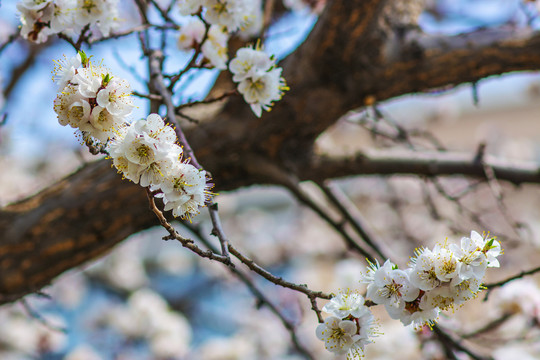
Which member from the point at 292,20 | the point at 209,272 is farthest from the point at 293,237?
the point at 292,20

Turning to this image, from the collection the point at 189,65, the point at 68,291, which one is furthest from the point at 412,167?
the point at 68,291

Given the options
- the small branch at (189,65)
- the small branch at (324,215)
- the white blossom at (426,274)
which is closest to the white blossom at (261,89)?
the small branch at (189,65)

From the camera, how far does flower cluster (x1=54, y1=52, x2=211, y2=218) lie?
81cm

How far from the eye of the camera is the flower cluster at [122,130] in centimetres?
81

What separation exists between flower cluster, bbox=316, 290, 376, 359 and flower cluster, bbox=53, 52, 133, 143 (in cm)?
54

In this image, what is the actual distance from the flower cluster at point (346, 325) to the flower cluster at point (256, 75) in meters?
0.49

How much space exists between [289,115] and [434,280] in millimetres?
974

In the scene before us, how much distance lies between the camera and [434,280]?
0.88m

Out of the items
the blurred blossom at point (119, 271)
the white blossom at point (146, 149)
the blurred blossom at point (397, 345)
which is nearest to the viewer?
the white blossom at point (146, 149)

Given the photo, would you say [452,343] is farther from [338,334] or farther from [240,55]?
[240,55]

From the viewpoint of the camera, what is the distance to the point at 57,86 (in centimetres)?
85

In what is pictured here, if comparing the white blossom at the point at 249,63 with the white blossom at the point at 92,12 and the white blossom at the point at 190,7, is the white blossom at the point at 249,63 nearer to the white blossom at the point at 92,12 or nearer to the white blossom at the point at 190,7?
the white blossom at the point at 190,7

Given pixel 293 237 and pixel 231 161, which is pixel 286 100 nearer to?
pixel 231 161

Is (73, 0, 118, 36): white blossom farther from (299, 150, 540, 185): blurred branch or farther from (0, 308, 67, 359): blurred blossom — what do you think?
(0, 308, 67, 359): blurred blossom
